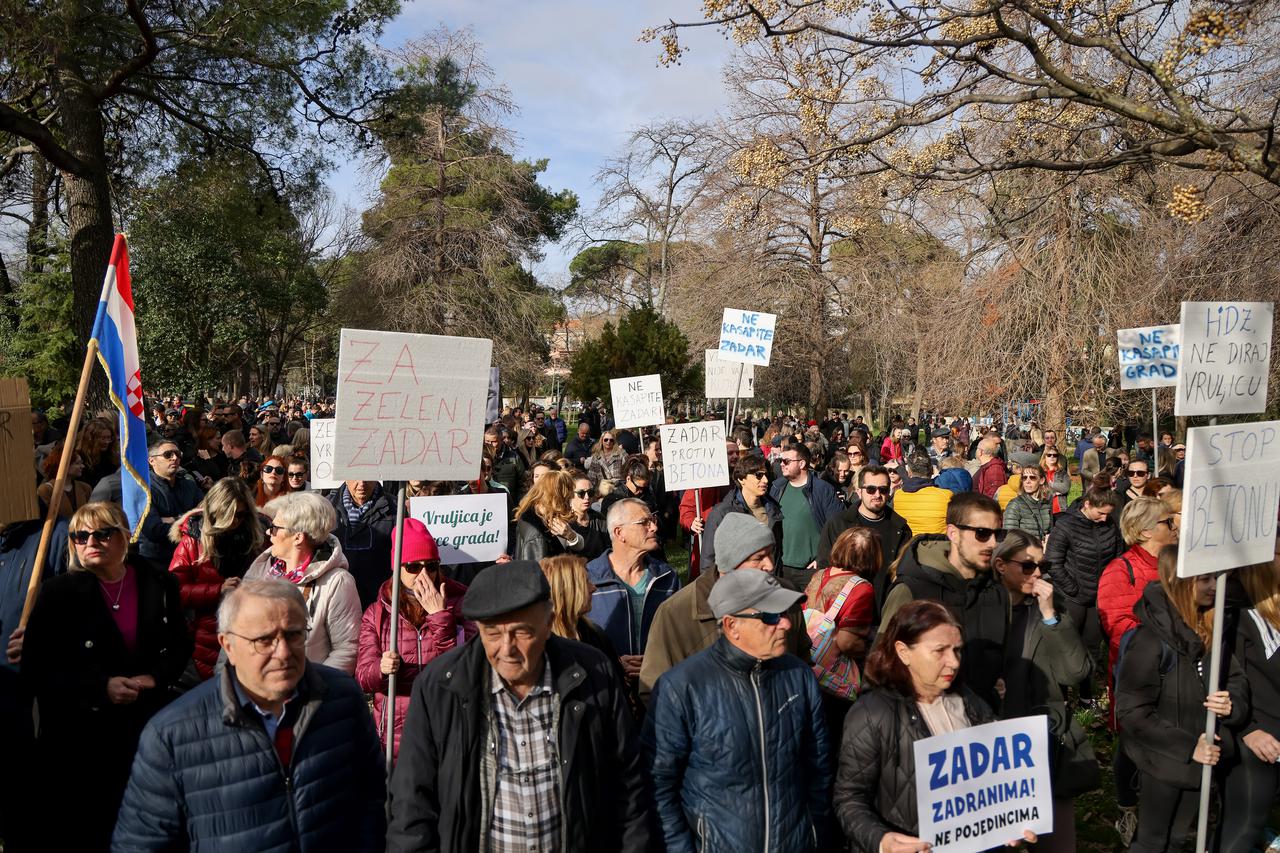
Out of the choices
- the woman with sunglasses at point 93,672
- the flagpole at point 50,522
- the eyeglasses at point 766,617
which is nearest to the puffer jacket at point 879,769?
the eyeglasses at point 766,617

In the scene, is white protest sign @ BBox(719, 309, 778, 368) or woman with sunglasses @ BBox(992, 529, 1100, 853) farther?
white protest sign @ BBox(719, 309, 778, 368)

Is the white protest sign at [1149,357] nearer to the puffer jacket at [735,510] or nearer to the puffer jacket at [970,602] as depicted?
the puffer jacket at [735,510]

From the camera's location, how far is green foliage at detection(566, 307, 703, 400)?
2991cm

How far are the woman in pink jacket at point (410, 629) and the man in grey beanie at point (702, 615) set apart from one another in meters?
0.91

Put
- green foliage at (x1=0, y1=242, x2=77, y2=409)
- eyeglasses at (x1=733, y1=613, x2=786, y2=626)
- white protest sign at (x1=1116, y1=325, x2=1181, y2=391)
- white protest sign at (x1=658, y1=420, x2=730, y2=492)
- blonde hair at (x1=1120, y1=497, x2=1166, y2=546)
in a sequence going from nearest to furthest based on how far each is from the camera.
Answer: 1. eyeglasses at (x1=733, y1=613, x2=786, y2=626)
2. blonde hair at (x1=1120, y1=497, x2=1166, y2=546)
3. white protest sign at (x1=658, y1=420, x2=730, y2=492)
4. white protest sign at (x1=1116, y1=325, x2=1181, y2=391)
5. green foliage at (x1=0, y1=242, x2=77, y2=409)

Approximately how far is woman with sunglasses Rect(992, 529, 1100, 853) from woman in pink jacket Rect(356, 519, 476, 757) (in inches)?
93.9

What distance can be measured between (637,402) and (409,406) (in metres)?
7.91

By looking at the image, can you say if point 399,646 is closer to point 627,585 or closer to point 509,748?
point 627,585

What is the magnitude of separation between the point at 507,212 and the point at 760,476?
30.4 metres

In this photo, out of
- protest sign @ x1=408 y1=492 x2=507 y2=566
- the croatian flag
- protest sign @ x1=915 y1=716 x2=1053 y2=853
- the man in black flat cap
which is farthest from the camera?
protest sign @ x1=408 y1=492 x2=507 y2=566

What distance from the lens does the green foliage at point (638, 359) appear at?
98.1 feet

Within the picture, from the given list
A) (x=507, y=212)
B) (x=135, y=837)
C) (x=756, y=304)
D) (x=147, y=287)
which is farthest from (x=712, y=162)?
(x=135, y=837)

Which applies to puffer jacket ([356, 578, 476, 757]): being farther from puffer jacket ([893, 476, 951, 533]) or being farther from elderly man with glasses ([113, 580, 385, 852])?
puffer jacket ([893, 476, 951, 533])

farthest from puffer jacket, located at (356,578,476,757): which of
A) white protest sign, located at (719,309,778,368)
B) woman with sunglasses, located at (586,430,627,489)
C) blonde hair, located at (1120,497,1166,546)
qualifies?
white protest sign, located at (719,309,778,368)
